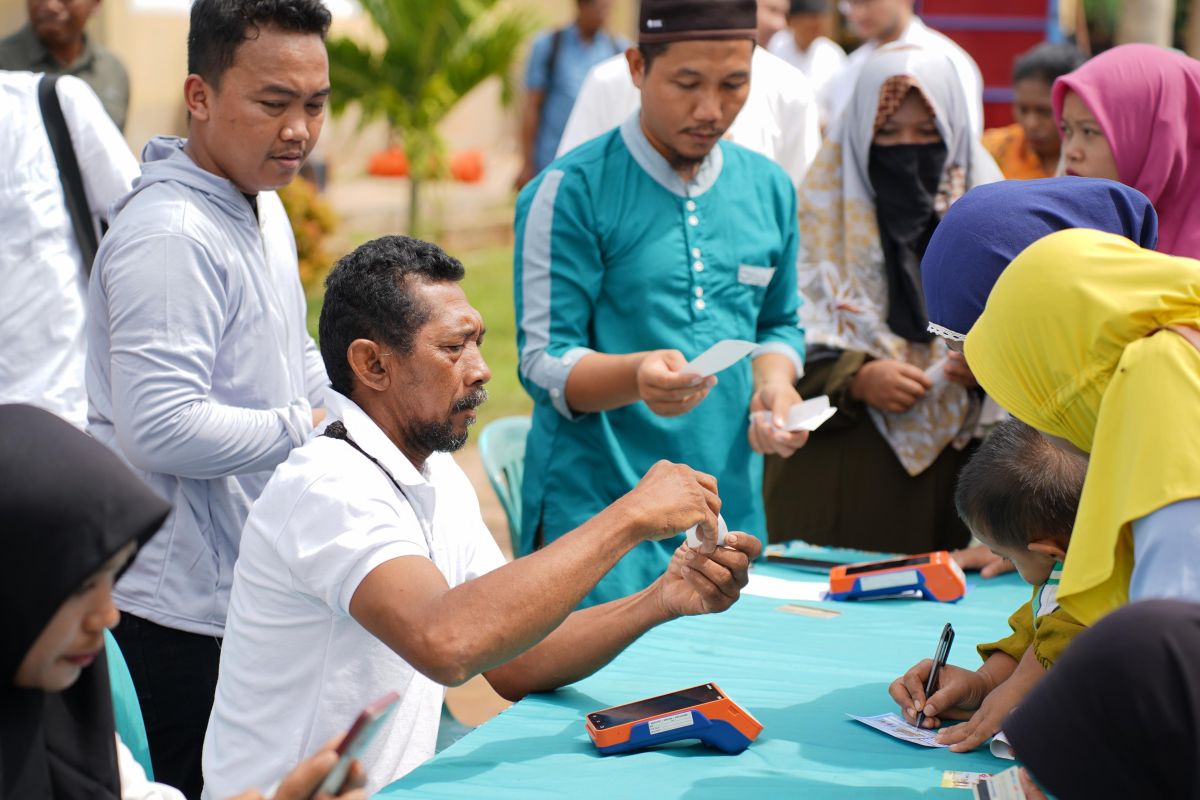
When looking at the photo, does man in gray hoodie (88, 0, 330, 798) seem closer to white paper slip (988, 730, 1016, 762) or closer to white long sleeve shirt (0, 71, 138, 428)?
white long sleeve shirt (0, 71, 138, 428)

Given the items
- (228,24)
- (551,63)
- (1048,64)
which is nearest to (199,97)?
(228,24)

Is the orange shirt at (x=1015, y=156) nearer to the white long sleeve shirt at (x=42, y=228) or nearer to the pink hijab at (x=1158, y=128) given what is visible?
the pink hijab at (x=1158, y=128)

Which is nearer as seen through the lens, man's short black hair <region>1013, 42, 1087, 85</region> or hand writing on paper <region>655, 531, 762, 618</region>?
hand writing on paper <region>655, 531, 762, 618</region>

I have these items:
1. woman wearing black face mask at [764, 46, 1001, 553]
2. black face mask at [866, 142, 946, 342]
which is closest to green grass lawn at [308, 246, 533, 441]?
woman wearing black face mask at [764, 46, 1001, 553]

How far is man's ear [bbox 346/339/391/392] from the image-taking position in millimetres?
2412

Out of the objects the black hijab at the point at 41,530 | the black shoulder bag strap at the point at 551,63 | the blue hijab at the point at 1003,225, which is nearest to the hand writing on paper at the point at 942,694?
the blue hijab at the point at 1003,225

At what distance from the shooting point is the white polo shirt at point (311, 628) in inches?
85.8

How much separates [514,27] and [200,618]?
32.4 ft

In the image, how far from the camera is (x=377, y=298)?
2410mm

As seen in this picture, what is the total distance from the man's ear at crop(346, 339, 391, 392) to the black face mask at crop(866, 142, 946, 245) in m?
2.06

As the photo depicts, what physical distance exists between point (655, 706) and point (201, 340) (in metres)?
1.04

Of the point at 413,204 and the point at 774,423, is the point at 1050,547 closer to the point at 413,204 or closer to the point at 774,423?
the point at 774,423

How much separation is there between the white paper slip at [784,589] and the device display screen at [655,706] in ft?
2.90

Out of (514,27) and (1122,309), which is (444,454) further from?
(514,27)
